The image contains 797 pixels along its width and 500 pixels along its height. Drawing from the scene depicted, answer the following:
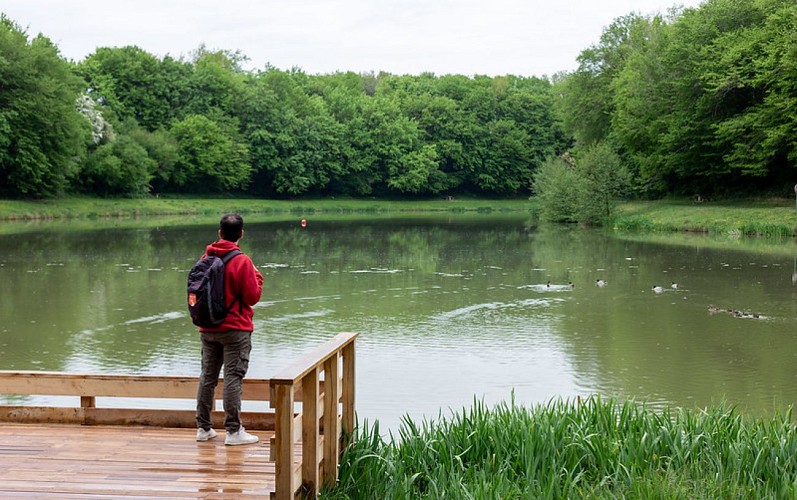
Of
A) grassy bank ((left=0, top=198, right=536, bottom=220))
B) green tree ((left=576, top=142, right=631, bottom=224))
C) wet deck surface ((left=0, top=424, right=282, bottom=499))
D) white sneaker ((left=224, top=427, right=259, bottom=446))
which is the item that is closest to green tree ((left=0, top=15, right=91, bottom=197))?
grassy bank ((left=0, top=198, right=536, bottom=220))

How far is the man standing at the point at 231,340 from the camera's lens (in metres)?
6.24

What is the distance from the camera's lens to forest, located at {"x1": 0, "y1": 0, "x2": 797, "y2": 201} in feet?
148

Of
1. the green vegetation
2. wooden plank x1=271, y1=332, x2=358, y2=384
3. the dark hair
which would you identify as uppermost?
the dark hair

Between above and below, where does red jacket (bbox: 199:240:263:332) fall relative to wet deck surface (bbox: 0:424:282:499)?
above

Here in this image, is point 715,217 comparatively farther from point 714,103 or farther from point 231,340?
point 231,340

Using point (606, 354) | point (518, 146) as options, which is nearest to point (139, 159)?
point (518, 146)

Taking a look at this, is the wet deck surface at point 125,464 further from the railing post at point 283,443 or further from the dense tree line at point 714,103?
the dense tree line at point 714,103

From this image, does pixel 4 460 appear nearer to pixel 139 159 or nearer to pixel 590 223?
pixel 590 223

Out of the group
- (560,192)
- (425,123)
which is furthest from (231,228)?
(425,123)

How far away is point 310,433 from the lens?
16.8 feet

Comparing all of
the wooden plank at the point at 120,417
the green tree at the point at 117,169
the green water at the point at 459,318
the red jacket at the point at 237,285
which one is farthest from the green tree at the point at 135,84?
the red jacket at the point at 237,285

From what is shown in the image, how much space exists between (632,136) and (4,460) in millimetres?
50149

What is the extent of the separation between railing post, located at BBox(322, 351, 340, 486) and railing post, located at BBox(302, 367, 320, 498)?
1.18ft

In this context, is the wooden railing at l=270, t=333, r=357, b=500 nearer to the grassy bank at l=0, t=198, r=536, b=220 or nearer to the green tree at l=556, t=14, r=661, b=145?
the grassy bank at l=0, t=198, r=536, b=220
